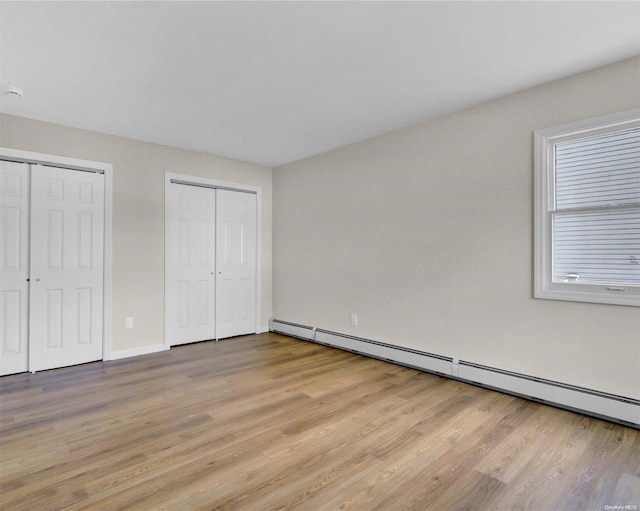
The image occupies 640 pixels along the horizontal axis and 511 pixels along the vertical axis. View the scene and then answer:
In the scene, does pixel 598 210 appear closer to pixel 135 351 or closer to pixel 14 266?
pixel 135 351

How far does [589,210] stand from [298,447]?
2669 millimetres

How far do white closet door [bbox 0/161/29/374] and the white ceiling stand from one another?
663mm

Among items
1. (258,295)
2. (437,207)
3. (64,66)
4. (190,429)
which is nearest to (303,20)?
(64,66)

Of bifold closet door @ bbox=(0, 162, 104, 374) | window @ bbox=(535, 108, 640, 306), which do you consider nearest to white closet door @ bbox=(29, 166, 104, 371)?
bifold closet door @ bbox=(0, 162, 104, 374)

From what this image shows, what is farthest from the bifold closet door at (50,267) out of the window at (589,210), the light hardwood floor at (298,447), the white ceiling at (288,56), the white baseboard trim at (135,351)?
the window at (589,210)

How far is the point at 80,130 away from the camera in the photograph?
383 centimetres

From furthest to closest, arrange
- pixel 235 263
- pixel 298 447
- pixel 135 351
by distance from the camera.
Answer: pixel 235 263 < pixel 135 351 < pixel 298 447

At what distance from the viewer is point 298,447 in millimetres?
2176

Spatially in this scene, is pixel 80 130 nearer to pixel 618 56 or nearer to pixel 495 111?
pixel 495 111

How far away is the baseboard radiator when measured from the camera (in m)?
2.46

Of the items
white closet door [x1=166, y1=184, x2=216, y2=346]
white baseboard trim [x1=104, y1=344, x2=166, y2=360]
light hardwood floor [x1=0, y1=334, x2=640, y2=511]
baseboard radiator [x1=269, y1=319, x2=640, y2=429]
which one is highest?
white closet door [x1=166, y1=184, x2=216, y2=346]

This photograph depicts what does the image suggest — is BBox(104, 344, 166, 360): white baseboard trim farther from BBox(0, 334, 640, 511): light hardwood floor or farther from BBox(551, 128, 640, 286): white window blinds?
BBox(551, 128, 640, 286): white window blinds

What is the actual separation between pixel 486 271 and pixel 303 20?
246 centimetres

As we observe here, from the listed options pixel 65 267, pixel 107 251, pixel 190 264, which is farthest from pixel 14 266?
pixel 190 264
